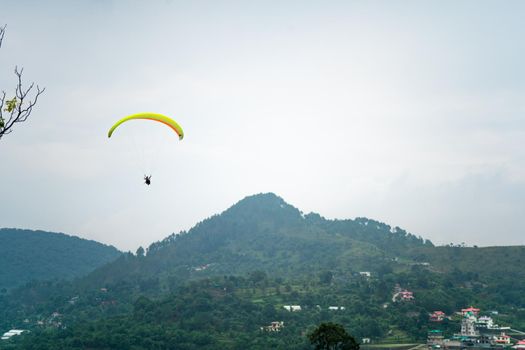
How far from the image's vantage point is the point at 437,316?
71.9m

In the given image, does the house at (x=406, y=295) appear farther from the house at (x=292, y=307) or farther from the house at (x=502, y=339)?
the house at (x=502, y=339)

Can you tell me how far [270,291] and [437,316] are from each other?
1199 inches

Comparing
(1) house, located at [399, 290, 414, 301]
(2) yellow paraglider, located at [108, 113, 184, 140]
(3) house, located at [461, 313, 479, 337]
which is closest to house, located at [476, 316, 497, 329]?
(3) house, located at [461, 313, 479, 337]

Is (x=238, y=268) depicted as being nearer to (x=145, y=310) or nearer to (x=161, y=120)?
(x=145, y=310)

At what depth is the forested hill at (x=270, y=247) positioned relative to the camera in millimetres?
135250

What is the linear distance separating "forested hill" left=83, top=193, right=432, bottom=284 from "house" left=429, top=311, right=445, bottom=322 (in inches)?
1686

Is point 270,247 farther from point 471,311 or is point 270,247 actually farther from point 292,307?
point 471,311

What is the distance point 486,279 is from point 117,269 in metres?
98.7

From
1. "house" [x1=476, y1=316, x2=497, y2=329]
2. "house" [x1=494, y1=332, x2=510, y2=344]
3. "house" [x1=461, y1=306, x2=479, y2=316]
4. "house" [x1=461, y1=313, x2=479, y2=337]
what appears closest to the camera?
"house" [x1=494, y1=332, x2=510, y2=344]

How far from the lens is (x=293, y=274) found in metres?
124

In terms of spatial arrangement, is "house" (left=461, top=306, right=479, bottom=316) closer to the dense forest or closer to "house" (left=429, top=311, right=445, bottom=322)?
the dense forest

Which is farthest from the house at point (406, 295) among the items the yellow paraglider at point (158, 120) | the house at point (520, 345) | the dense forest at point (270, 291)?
the yellow paraglider at point (158, 120)

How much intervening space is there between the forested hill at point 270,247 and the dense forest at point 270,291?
1.75 feet

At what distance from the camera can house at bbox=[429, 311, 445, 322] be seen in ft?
233
